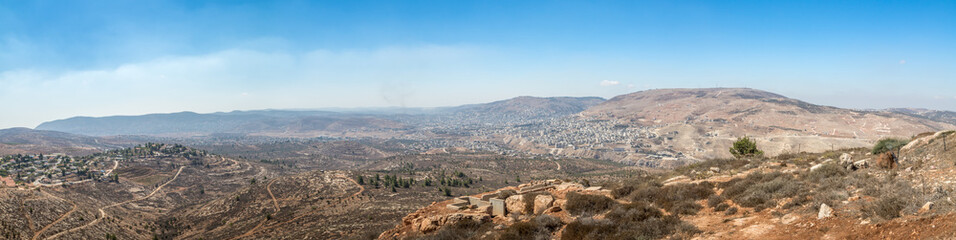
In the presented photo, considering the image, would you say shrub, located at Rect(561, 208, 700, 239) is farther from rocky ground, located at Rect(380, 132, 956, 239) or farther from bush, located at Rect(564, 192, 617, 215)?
bush, located at Rect(564, 192, 617, 215)

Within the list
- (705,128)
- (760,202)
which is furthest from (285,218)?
(705,128)

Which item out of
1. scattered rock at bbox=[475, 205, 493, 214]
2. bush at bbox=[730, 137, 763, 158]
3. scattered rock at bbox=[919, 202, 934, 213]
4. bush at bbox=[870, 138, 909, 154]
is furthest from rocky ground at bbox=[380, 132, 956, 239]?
bush at bbox=[730, 137, 763, 158]

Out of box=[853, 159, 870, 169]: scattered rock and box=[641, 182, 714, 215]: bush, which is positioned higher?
box=[853, 159, 870, 169]: scattered rock

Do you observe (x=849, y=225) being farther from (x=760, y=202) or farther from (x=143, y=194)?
(x=143, y=194)

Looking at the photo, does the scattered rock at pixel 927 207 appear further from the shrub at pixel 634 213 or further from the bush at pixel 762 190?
the shrub at pixel 634 213

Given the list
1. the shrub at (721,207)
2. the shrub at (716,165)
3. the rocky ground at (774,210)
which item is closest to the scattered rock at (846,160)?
the rocky ground at (774,210)

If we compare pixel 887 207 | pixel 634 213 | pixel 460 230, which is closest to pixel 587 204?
pixel 634 213

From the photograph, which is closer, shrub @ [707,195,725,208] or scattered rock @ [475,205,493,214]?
shrub @ [707,195,725,208]
